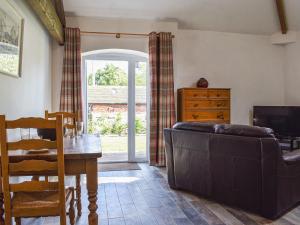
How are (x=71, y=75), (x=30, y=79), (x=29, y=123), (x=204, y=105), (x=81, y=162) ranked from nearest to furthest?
(x=29, y=123), (x=81, y=162), (x=30, y=79), (x=71, y=75), (x=204, y=105)

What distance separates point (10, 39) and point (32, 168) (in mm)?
1469

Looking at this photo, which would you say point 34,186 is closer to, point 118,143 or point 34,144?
point 34,144

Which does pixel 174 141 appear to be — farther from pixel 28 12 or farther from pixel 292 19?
pixel 292 19

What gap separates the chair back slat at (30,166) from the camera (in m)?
1.93

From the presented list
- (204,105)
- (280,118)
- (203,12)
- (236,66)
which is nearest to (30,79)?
(204,105)

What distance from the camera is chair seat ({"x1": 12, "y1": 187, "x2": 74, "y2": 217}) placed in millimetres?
2012

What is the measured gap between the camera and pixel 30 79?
3615mm

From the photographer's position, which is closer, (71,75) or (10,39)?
(10,39)

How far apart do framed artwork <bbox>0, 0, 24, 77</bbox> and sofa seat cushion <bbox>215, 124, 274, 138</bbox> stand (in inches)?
87.6

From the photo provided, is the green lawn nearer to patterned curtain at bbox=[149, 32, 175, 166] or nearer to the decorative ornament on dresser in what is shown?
patterned curtain at bbox=[149, 32, 175, 166]

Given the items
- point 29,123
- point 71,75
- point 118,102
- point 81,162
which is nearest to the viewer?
point 29,123

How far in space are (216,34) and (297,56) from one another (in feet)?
5.82

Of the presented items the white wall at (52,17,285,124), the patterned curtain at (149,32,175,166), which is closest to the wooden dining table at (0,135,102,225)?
the patterned curtain at (149,32,175,166)

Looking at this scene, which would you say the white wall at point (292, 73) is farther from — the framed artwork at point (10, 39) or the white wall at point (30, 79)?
the framed artwork at point (10, 39)
